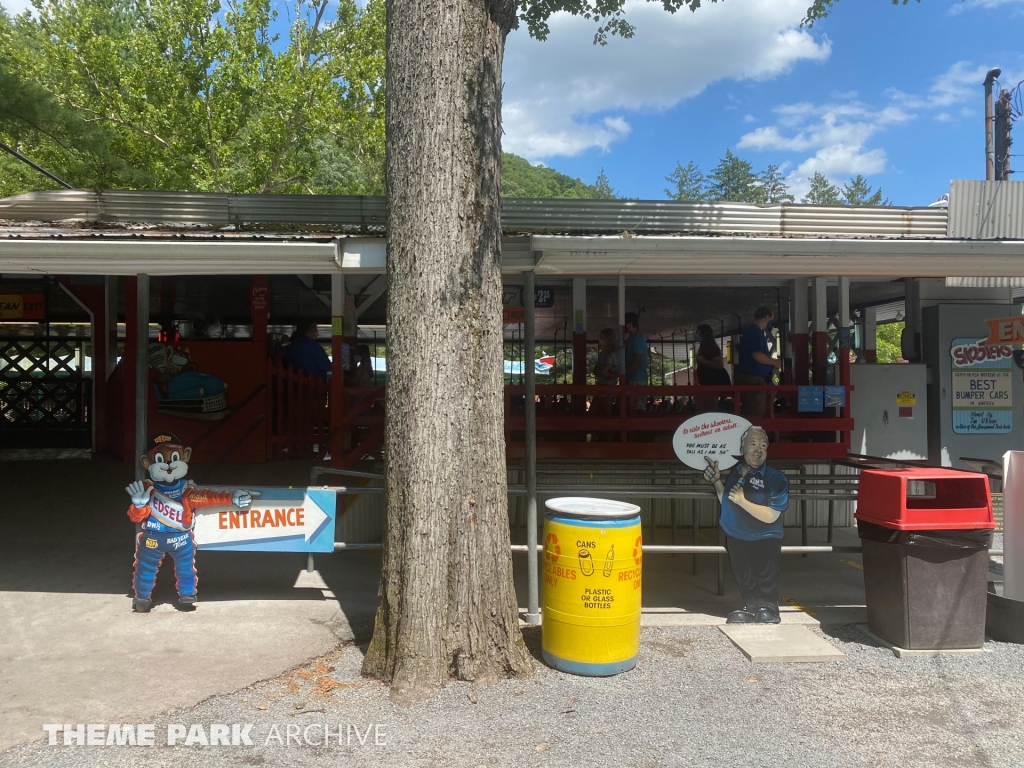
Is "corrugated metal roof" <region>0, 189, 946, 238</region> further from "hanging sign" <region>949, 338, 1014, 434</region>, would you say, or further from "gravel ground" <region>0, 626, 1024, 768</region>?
"gravel ground" <region>0, 626, 1024, 768</region>

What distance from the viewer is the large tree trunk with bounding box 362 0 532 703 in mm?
4621

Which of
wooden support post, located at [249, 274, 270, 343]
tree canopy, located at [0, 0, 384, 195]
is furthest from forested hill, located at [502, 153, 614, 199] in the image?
wooden support post, located at [249, 274, 270, 343]

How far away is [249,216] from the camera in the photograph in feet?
31.7

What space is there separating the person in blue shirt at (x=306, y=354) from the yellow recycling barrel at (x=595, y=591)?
294 inches

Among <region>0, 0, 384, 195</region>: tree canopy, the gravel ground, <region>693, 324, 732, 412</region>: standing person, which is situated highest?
<region>0, 0, 384, 195</region>: tree canopy

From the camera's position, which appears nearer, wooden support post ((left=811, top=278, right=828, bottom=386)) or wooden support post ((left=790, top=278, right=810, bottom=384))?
wooden support post ((left=811, top=278, right=828, bottom=386))

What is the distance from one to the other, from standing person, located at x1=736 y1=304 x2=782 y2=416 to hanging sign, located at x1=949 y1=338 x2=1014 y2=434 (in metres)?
3.68

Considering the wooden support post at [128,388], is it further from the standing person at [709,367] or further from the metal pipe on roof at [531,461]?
the standing person at [709,367]

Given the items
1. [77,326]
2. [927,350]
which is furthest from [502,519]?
[77,326]

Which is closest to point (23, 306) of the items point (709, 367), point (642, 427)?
point (642, 427)

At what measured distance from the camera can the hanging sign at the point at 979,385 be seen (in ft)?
36.5

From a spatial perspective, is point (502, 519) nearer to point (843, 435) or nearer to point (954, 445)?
point (843, 435)

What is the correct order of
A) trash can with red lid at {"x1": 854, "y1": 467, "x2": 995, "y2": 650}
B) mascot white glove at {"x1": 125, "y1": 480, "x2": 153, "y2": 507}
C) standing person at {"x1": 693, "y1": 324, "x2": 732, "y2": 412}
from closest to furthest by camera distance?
trash can with red lid at {"x1": 854, "y1": 467, "x2": 995, "y2": 650}, mascot white glove at {"x1": 125, "y1": 480, "x2": 153, "y2": 507}, standing person at {"x1": 693, "y1": 324, "x2": 732, "y2": 412}

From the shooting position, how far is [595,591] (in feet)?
15.8
